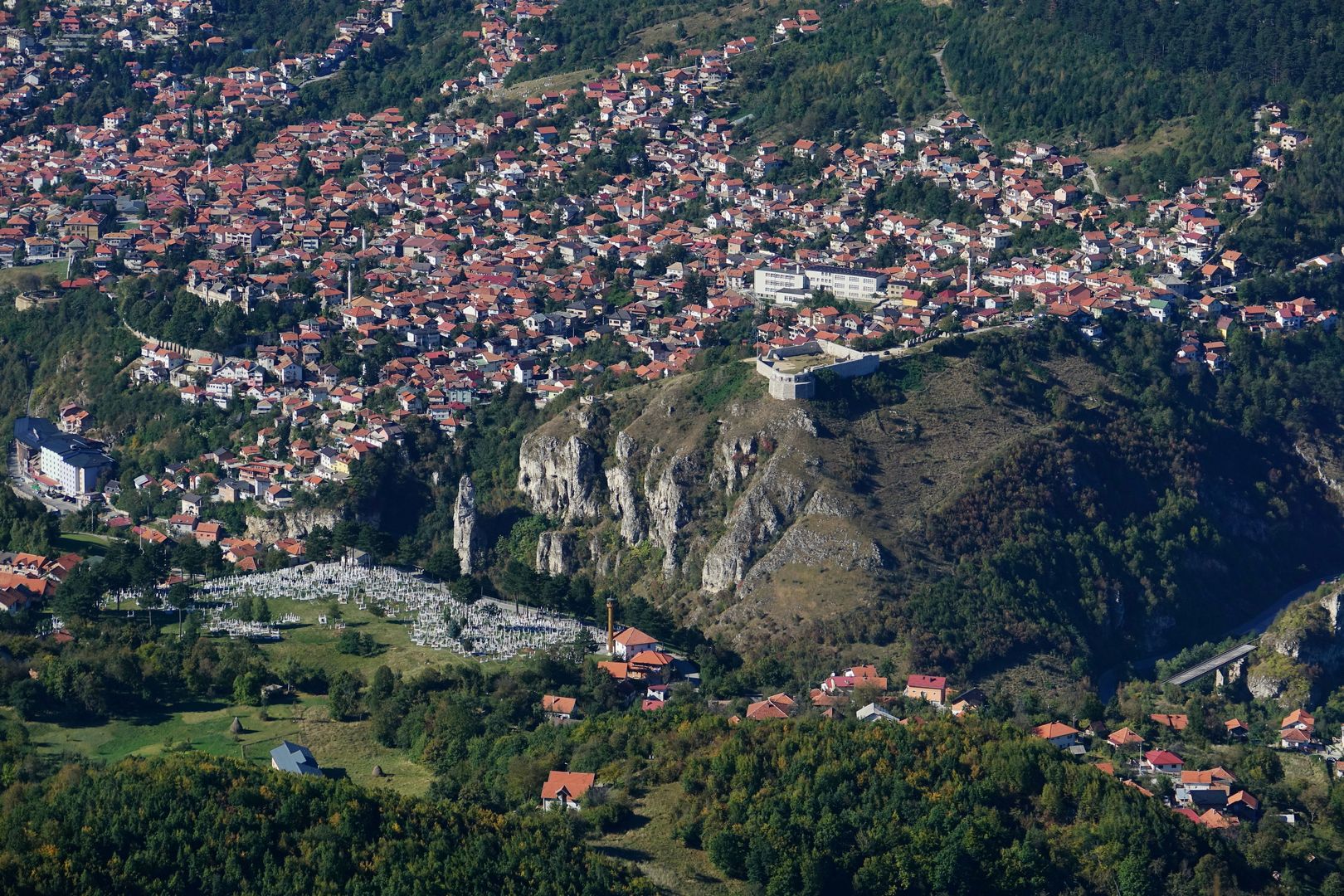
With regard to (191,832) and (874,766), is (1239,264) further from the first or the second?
(191,832)

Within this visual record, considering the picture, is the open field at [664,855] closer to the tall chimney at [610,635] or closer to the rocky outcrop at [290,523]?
the tall chimney at [610,635]

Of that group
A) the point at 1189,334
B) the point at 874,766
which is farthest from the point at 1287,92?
the point at 874,766

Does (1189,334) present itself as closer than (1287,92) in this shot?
Yes

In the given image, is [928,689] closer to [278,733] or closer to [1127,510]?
[1127,510]

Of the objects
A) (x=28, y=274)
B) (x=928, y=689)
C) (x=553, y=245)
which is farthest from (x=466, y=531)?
(x=28, y=274)

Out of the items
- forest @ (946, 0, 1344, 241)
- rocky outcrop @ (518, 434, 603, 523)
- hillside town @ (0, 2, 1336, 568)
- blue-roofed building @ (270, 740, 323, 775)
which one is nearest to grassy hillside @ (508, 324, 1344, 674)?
rocky outcrop @ (518, 434, 603, 523)
